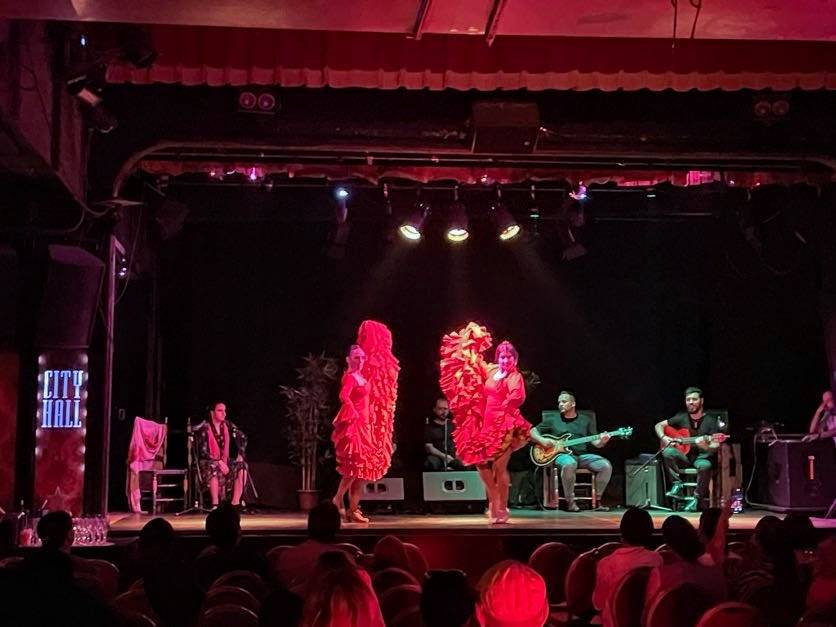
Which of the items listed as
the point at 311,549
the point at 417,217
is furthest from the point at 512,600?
the point at 417,217

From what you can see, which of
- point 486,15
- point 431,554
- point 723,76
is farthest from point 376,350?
point 486,15

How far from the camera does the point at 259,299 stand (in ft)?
42.2

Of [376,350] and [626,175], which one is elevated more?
[626,175]

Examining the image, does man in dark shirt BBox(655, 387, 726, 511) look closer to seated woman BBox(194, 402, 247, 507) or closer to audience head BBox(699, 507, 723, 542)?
seated woman BBox(194, 402, 247, 507)

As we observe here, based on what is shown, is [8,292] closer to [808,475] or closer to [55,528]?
[55,528]

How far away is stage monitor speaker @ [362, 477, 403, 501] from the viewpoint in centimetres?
1159

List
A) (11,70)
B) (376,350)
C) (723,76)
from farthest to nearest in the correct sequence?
(376,350) < (723,76) < (11,70)

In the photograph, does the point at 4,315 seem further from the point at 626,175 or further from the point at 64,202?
the point at 626,175

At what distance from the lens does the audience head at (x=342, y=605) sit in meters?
2.80

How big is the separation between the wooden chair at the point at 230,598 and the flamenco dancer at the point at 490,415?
19.4 ft

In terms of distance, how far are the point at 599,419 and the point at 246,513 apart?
4.40 m

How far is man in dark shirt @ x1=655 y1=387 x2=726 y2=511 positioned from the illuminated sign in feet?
20.8

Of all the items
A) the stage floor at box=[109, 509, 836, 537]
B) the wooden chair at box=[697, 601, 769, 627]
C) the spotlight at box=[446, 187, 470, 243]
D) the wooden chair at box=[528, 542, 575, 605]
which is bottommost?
the stage floor at box=[109, 509, 836, 537]

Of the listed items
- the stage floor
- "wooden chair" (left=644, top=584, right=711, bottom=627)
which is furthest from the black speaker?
"wooden chair" (left=644, top=584, right=711, bottom=627)
